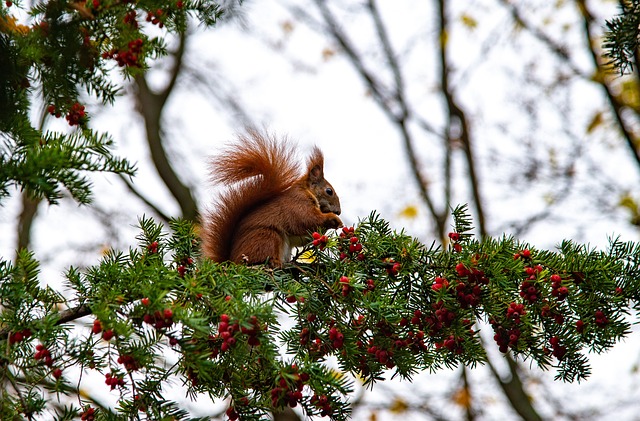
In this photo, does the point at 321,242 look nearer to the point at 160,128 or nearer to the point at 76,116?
the point at 76,116

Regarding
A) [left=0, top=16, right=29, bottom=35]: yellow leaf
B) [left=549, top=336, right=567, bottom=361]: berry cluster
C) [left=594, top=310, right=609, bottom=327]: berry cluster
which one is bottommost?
[left=549, top=336, right=567, bottom=361]: berry cluster

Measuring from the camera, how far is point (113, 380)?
1307 mm

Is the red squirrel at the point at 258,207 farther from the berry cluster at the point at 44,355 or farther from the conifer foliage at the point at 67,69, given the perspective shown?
the berry cluster at the point at 44,355

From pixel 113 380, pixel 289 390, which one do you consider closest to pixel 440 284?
pixel 289 390

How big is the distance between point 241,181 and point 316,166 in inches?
22.6

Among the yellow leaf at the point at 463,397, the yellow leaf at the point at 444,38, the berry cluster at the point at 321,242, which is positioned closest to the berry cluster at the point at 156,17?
the berry cluster at the point at 321,242

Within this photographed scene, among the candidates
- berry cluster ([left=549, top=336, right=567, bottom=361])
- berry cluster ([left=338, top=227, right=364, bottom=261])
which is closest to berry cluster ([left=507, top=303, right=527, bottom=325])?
berry cluster ([left=549, top=336, right=567, bottom=361])

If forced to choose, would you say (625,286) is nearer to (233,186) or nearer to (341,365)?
(341,365)

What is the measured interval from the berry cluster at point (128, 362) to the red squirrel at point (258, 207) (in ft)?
3.32

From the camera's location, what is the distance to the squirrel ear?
9.98 feet

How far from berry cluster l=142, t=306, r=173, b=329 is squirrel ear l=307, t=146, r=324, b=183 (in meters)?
1.89

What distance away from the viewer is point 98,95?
1.85m

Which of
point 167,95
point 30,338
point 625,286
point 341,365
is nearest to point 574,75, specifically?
point 167,95

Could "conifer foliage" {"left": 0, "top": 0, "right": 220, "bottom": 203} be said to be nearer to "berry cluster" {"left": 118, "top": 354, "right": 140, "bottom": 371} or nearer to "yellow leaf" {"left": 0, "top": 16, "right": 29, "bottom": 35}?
"yellow leaf" {"left": 0, "top": 16, "right": 29, "bottom": 35}
